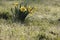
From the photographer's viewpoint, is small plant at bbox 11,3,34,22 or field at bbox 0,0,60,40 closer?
field at bbox 0,0,60,40


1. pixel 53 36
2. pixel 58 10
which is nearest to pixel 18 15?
pixel 53 36

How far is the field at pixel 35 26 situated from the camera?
654 centimetres

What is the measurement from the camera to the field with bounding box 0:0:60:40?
21.5 feet

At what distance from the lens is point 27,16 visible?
866 cm

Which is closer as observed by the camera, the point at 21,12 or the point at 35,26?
the point at 35,26

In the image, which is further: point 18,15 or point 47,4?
point 47,4

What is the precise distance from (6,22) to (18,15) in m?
0.69

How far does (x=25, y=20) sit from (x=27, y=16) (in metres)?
0.40

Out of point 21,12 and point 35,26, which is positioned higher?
point 21,12

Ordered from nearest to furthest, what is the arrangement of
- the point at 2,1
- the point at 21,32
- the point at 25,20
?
the point at 21,32 < the point at 25,20 < the point at 2,1

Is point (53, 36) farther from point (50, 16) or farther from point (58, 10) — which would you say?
point (58, 10)

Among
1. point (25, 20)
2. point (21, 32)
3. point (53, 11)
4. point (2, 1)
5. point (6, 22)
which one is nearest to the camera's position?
point (21, 32)

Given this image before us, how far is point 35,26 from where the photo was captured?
304 inches

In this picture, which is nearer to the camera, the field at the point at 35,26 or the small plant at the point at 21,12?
the field at the point at 35,26
